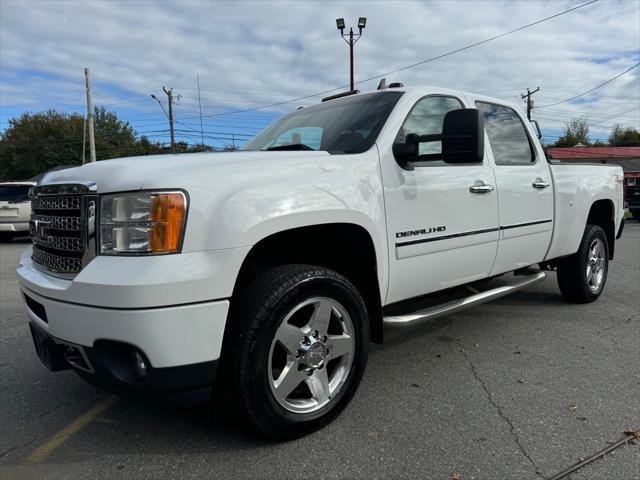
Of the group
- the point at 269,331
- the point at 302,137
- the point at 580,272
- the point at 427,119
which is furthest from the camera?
the point at 580,272

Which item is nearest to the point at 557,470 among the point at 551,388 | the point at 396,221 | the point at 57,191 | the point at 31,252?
the point at 551,388

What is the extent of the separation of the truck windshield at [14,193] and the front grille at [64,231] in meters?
11.2

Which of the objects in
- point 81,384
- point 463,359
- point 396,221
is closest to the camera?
point 396,221

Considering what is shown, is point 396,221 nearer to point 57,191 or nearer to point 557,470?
point 557,470

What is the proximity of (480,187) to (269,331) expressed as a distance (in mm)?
2050

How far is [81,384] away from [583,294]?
4.88 metres

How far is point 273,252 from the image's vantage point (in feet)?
9.26

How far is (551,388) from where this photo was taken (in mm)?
3316

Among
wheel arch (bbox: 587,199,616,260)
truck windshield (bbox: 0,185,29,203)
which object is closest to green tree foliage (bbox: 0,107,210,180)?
truck windshield (bbox: 0,185,29,203)

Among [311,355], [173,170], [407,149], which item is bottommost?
[311,355]

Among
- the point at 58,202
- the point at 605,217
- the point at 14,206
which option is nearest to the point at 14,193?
the point at 14,206

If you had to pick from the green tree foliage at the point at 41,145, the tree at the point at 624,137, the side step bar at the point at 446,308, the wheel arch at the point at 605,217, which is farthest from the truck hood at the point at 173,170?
the tree at the point at 624,137

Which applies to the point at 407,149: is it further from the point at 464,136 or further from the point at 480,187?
the point at 480,187

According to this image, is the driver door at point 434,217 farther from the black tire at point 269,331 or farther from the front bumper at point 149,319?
the front bumper at point 149,319
